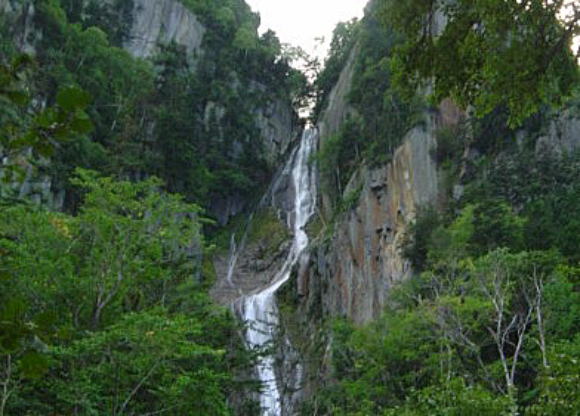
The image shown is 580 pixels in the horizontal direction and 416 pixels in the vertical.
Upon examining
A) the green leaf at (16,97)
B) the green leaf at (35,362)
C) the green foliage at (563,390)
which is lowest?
A: the green foliage at (563,390)

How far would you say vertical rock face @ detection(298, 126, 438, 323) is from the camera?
2522 centimetres

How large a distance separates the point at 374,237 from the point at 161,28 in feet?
82.9

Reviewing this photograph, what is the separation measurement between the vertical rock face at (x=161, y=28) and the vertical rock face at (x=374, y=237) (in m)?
20.7

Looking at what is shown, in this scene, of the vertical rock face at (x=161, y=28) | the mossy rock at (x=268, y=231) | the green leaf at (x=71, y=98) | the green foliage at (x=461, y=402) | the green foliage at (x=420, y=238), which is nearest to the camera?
the green leaf at (x=71, y=98)

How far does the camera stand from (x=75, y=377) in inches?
399

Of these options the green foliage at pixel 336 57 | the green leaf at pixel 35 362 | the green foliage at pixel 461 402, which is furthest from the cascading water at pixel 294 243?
the green leaf at pixel 35 362

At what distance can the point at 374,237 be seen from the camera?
88.7 feet

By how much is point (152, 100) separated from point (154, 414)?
2999cm

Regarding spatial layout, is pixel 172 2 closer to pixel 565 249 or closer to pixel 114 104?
pixel 114 104

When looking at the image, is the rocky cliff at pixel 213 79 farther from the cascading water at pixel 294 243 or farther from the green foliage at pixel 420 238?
the green foliage at pixel 420 238

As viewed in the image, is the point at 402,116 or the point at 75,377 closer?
the point at 75,377

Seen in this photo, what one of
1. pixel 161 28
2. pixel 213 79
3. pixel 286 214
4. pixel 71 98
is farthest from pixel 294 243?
pixel 71 98

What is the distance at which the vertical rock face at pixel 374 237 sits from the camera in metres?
25.2

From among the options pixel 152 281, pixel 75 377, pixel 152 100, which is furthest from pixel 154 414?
pixel 152 100
